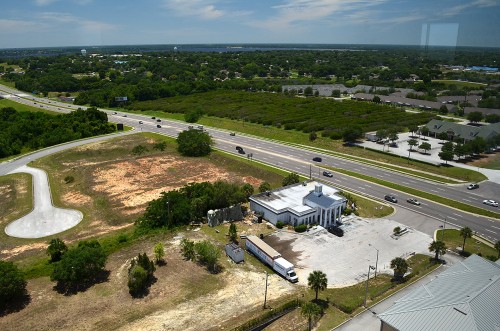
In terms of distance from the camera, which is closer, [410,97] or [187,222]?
[187,222]

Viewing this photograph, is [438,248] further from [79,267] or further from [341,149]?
[341,149]

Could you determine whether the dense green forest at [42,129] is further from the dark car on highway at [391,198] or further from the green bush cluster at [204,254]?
the dark car on highway at [391,198]

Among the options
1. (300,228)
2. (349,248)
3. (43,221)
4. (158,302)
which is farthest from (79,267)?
(349,248)

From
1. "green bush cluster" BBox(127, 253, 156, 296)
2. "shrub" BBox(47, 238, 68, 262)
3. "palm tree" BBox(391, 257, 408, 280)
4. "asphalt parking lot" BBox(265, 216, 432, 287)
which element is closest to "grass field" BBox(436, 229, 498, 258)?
"asphalt parking lot" BBox(265, 216, 432, 287)

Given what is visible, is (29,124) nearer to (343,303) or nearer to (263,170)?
(263,170)

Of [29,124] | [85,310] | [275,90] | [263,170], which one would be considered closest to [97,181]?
[263,170]

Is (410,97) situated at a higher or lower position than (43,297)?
higher

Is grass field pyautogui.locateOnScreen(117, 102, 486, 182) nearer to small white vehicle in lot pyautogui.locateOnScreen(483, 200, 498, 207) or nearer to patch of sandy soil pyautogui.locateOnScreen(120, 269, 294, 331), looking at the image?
small white vehicle in lot pyautogui.locateOnScreen(483, 200, 498, 207)
